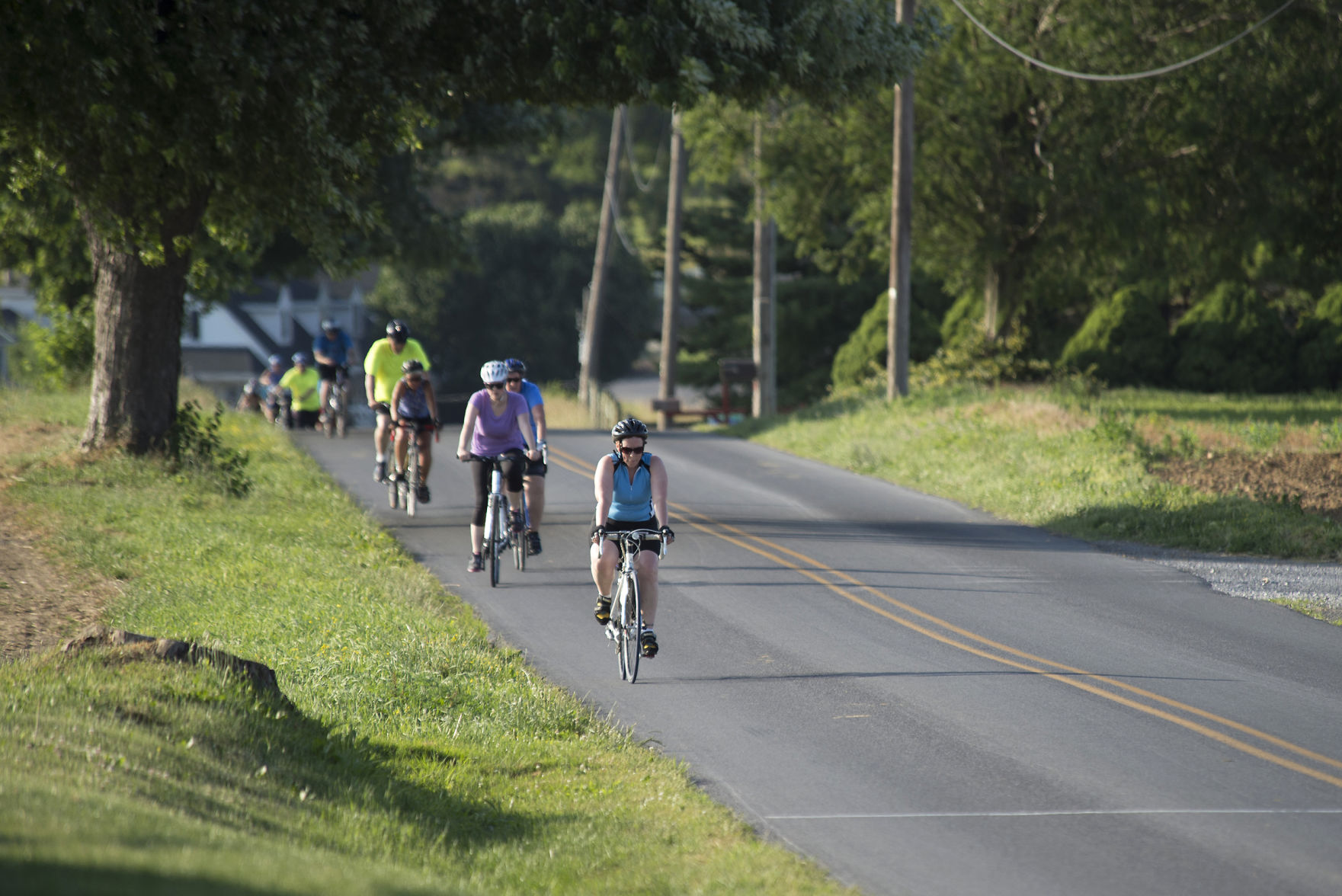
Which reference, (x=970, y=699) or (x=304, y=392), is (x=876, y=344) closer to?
(x=304, y=392)

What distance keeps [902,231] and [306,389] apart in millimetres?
11430

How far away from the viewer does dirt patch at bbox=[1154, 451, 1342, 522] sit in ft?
52.1

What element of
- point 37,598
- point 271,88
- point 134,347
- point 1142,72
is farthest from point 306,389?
point 1142,72

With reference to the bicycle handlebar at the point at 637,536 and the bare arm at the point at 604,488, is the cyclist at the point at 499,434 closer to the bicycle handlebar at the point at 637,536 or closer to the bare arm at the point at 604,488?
the bare arm at the point at 604,488

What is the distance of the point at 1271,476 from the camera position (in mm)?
17047

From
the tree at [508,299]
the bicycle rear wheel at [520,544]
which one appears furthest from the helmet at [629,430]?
the tree at [508,299]

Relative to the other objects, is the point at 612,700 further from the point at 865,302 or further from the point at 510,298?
the point at 510,298

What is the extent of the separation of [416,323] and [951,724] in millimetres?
49990

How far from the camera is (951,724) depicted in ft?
28.7

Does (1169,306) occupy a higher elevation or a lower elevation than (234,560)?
higher

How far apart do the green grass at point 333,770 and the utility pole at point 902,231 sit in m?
14.5

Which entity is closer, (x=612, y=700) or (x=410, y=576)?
(x=612, y=700)

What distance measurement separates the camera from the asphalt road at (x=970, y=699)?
6695 millimetres

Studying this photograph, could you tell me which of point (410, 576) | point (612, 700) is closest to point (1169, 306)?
point (410, 576)
